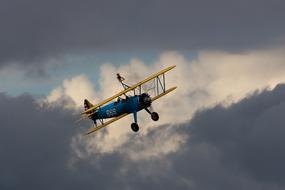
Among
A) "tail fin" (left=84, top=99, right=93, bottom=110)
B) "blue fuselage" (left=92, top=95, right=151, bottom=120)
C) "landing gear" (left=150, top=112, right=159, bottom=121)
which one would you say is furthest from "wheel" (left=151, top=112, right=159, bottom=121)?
"tail fin" (left=84, top=99, right=93, bottom=110)

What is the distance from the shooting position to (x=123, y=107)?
83000 mm

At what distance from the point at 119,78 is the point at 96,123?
9.09 meters

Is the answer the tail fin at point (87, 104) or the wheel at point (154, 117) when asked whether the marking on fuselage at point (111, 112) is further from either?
the tail fin at point (87, 104)

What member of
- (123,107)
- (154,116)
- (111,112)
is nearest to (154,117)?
(154,116)

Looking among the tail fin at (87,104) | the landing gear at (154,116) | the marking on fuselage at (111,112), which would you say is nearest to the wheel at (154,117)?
the landing gear at (154,116)

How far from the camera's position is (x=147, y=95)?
81.1 metres

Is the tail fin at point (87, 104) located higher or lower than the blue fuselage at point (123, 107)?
higher

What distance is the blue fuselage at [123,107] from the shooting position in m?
80.7

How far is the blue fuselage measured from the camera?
3177 inches

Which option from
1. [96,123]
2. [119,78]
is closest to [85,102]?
[96,123]

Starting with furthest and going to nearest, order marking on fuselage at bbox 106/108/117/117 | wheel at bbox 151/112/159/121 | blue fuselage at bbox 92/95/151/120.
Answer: marking on fuselage at bbox 106/108/117/117, blue fuselage at bbox 92/95/151/120, wheel at bbox 151/112/159/121

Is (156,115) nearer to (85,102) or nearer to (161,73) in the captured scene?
(161,73)

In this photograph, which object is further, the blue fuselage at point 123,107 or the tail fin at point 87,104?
the tail fin at point 87,104

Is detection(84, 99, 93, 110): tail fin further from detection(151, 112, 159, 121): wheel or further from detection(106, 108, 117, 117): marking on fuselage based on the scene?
detection(151, 112, 159, 121): wheel
